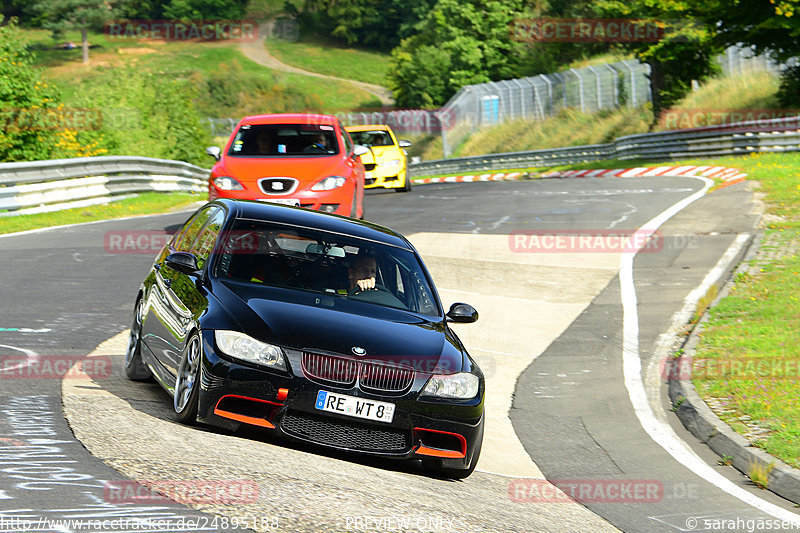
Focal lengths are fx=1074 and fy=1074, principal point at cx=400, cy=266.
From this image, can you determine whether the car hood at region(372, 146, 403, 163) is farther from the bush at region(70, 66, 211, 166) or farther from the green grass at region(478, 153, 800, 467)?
the green grass at region(478, 153, 800, 467)

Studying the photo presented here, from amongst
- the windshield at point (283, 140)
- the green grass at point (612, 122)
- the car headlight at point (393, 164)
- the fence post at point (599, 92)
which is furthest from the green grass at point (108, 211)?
the fence post at point (599, 92)

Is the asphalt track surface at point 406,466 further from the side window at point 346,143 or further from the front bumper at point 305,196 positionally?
the side window at point 346,143

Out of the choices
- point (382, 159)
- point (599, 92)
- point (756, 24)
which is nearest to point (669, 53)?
point (756, 24)

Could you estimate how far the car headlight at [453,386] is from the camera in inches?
269

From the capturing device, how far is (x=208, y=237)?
810 centimetres

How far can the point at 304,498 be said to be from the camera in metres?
5.50

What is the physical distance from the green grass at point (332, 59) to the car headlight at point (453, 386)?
113m

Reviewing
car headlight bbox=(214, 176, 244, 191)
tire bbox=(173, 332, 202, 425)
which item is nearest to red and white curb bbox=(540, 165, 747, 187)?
car headlight bbox=(214, 176, 244, 191)

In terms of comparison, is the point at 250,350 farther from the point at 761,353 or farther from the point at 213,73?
the point at 213,73

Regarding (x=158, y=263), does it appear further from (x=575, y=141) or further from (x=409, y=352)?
(x=575, y=141)

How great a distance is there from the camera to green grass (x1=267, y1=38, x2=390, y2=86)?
12143cm

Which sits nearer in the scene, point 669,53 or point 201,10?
point 669,53

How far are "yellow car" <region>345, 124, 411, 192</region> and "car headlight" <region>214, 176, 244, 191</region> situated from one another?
1189 centimetres

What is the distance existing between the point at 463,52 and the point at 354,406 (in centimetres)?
8279
